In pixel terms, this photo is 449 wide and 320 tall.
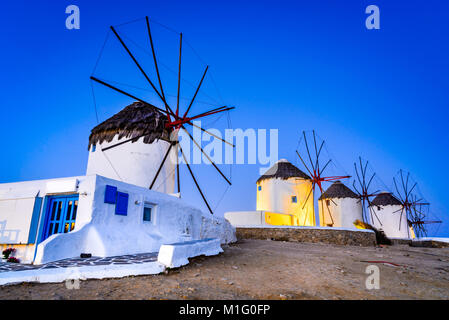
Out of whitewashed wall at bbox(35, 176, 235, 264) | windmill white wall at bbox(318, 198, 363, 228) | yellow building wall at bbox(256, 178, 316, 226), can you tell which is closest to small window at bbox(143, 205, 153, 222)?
whitewashed wall at bbox(35, 176, 235, 264)

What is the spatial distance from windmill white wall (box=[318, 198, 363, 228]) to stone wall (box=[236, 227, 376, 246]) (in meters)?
8.01

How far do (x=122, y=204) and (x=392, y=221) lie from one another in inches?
1259

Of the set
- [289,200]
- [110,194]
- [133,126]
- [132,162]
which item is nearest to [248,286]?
[110,194]

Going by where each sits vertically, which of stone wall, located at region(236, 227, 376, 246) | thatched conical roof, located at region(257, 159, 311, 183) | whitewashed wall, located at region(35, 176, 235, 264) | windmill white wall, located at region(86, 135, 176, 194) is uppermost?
thatched conical roof, located at region(257, 159, 311, 183)

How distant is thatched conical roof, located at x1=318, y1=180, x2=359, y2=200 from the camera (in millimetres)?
28011

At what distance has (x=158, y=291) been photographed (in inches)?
163

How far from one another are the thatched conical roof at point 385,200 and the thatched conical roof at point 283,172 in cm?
1050

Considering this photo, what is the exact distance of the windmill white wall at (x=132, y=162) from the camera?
13797mm

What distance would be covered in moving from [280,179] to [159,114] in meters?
16.0

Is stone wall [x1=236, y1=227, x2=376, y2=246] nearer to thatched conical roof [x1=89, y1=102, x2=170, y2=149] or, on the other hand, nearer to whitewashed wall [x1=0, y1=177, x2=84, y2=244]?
thatched conical roof [x1=89, y1=102, x2=170, y2=149]

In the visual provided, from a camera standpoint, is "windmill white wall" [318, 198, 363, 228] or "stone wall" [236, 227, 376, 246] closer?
"stone wall" [236, 227, 376, 246]

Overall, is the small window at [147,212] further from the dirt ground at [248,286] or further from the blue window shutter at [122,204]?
the dirt ground at [248,286]

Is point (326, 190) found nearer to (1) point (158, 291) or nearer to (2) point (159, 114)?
(2) point (159, 114)
